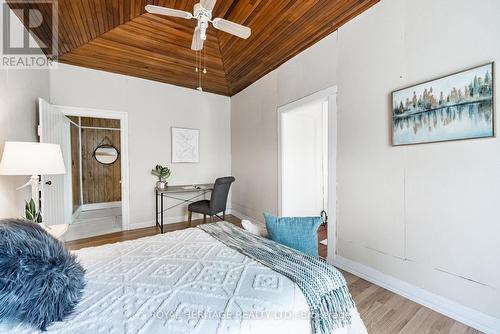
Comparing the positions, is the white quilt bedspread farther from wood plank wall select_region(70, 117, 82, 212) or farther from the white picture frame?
wood plank wall select_region(70, 117, 82, 212)

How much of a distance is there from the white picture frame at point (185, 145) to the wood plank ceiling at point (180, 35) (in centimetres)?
102

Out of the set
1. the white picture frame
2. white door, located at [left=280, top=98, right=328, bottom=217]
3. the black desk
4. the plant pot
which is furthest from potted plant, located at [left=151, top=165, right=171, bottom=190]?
white door, located at [left=280, top=98, right=328, bottom=217]

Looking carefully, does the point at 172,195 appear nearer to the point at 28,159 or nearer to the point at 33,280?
the point at 28,159

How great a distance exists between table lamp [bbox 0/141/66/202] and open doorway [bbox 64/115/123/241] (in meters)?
2.99

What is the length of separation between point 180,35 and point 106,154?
418 centimetres

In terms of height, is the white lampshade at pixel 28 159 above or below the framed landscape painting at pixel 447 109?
below

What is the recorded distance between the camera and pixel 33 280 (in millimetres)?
798

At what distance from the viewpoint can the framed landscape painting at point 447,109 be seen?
145 cm

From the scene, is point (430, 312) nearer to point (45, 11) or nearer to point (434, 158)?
point (434, 158)

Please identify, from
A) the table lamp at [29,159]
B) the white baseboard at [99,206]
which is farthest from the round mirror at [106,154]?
the table lamp at [29,159]

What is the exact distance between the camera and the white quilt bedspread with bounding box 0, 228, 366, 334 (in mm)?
799

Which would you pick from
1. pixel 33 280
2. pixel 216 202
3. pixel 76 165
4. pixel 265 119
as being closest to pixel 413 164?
pixel 265 119

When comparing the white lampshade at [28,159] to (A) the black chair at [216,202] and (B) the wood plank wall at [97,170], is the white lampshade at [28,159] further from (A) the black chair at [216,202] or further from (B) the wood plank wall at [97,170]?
(B) the wood plank wall at [97,170]

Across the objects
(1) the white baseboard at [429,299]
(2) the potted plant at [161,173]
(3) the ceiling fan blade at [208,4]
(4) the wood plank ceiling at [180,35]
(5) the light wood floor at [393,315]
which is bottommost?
(5) the light wood floor at [393,315]
